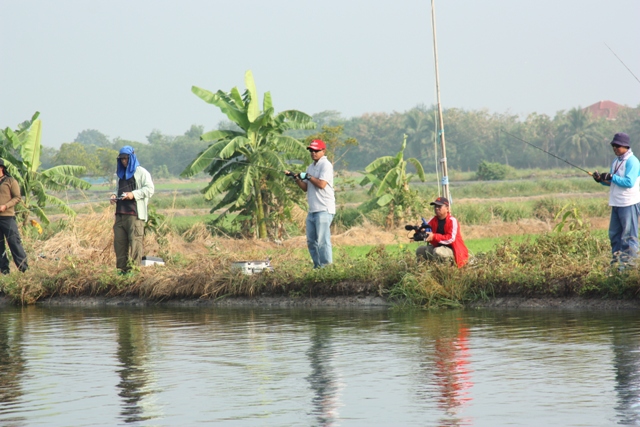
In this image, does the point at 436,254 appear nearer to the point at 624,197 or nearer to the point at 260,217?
the point at 624,197

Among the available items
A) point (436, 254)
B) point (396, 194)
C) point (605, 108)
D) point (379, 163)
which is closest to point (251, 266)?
point (436, 254)

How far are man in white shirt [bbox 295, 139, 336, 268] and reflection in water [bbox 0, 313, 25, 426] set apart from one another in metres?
3.63

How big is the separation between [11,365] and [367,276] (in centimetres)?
480

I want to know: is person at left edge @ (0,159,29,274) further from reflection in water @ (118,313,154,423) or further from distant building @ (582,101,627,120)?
distant building @ (582,101,627,120)

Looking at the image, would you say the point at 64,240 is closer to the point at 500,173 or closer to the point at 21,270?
the point at 21,270

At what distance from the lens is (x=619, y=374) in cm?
636

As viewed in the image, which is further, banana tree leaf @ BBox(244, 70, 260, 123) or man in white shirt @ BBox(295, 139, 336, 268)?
banana tree leaf @ BBox(244, 70, 260, 123)

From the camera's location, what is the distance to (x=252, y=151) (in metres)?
19.3

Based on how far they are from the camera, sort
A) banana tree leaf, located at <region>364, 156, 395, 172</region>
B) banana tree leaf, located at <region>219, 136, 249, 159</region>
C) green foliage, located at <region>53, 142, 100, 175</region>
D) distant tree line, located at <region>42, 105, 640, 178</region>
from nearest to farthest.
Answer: banana tree leaf, located at <region>219, 136, 249, 159</region> < banana tree leaf, located at <region>364, 156, 395, 172</region> < green foliage, located at <region>53, 142, 100, 175</region> < distant tree line, located at <region>42, 105, 640, 178</region>

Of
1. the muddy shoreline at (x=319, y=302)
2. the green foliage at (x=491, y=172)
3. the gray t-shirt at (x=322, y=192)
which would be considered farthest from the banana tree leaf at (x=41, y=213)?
the green foliage at (x=491, y=172)

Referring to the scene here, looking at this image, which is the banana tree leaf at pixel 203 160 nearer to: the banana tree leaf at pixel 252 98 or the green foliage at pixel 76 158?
the banana tree leaf at pixel 252 98

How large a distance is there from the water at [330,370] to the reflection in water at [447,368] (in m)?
0.01

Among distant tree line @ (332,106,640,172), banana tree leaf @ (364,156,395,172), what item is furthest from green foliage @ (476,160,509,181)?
banana tree leaf @ (364,156,395,172)

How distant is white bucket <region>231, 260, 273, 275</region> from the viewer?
39.4 feet
